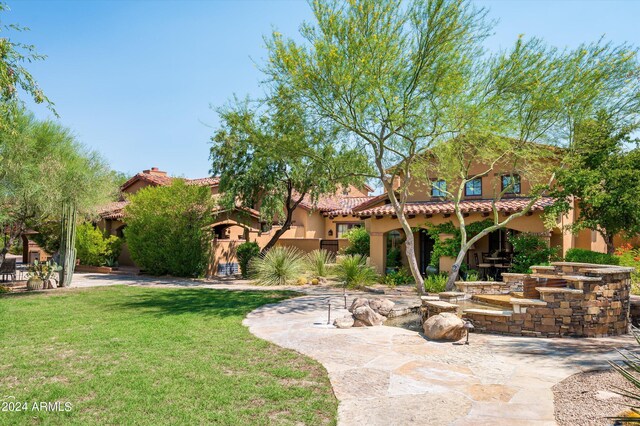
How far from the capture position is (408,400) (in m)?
4.89

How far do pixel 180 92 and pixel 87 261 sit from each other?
1360 centimetres

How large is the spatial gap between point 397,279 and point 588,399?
12465 mm

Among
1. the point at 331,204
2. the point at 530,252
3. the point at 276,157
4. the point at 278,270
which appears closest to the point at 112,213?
the point at 278,270

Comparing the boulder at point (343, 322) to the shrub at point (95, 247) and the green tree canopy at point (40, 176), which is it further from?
the shrub at point (95, 247)

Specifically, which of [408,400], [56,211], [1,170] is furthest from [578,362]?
[56,211]

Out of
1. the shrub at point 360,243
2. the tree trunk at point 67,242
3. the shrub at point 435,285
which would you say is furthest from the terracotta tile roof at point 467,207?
the tree trunk at point 67,242

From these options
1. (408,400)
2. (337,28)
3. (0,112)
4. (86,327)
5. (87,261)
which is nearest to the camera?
(408,400)

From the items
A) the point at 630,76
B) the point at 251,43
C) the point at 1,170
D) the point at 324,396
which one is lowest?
the point at 324,396

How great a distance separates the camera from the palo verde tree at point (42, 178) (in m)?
13.1

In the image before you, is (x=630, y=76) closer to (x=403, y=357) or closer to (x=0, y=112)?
(x=403, y=357)

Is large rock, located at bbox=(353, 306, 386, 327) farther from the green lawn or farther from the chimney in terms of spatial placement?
the chimney

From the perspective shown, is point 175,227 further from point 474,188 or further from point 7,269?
point 474,188

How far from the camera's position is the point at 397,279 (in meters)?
17.2

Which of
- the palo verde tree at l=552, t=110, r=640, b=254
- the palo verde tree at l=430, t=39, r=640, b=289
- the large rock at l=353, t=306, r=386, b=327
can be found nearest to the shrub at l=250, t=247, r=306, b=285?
the palo verde tree at l=430, t=39, r=640, b=289
